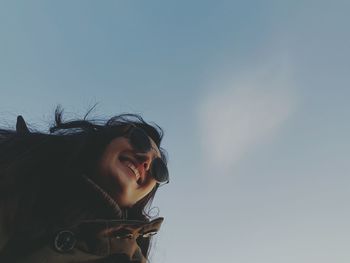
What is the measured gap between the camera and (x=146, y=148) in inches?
147

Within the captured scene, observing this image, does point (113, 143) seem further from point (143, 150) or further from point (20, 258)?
point (20, 258)

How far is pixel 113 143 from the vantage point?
3588 millimetres

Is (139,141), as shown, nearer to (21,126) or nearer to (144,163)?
(144,163)

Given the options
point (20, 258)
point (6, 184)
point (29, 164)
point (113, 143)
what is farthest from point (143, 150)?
point (20, 258)

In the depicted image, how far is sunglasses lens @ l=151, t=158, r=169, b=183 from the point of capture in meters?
3.76

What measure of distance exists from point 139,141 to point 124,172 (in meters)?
0.43

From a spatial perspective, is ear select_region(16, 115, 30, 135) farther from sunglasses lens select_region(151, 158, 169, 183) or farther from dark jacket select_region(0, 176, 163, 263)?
sunglasses lens select_region(151, 158, 169, 183)

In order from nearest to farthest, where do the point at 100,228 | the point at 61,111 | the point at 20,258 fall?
1. the point at 20,258
2. the point at 100,228
3. the point at 61,111

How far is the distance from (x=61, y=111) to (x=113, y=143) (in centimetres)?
95

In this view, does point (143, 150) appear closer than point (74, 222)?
No

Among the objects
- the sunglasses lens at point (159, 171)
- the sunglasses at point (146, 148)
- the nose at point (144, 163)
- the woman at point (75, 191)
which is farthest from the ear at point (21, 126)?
the sunglasses lens at point (159, 171)

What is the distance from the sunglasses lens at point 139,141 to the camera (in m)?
3.68

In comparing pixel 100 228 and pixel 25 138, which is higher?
pixel 25 138

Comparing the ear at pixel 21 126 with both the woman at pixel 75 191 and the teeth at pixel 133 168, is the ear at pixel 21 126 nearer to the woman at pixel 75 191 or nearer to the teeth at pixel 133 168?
the woman at pixel 75 191
